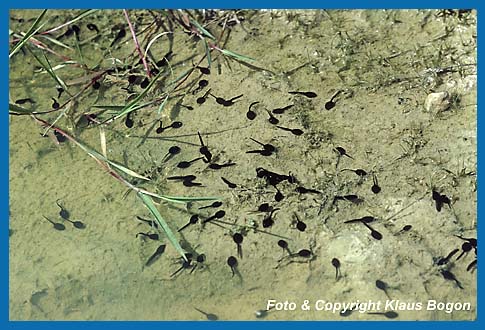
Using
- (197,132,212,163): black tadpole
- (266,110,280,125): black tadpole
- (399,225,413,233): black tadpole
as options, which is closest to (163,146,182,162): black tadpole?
(197,132,212,163): black tadpole

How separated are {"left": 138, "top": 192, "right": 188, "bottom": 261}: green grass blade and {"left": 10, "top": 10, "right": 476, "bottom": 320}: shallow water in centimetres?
14

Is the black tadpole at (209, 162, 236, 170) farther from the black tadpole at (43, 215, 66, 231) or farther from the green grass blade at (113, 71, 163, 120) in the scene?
the black tadpole at (43, 215, 66, 231)

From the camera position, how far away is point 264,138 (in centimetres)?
485

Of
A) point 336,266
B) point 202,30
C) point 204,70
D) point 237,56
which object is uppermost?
point 202,30

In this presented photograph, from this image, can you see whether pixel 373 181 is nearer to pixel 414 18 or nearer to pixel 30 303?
pixel 414 18

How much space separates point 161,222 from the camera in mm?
4219

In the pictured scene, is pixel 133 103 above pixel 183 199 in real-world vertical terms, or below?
above

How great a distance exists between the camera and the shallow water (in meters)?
4.17

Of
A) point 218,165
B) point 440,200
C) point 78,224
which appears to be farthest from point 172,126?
point 440,200

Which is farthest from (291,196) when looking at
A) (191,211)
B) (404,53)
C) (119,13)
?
(119,13)

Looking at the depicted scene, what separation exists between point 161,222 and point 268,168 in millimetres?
949

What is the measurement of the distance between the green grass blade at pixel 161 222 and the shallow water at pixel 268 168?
14 centimetres

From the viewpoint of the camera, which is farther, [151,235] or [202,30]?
[202,30]

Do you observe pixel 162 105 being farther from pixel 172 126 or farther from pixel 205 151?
pixel 205 151
